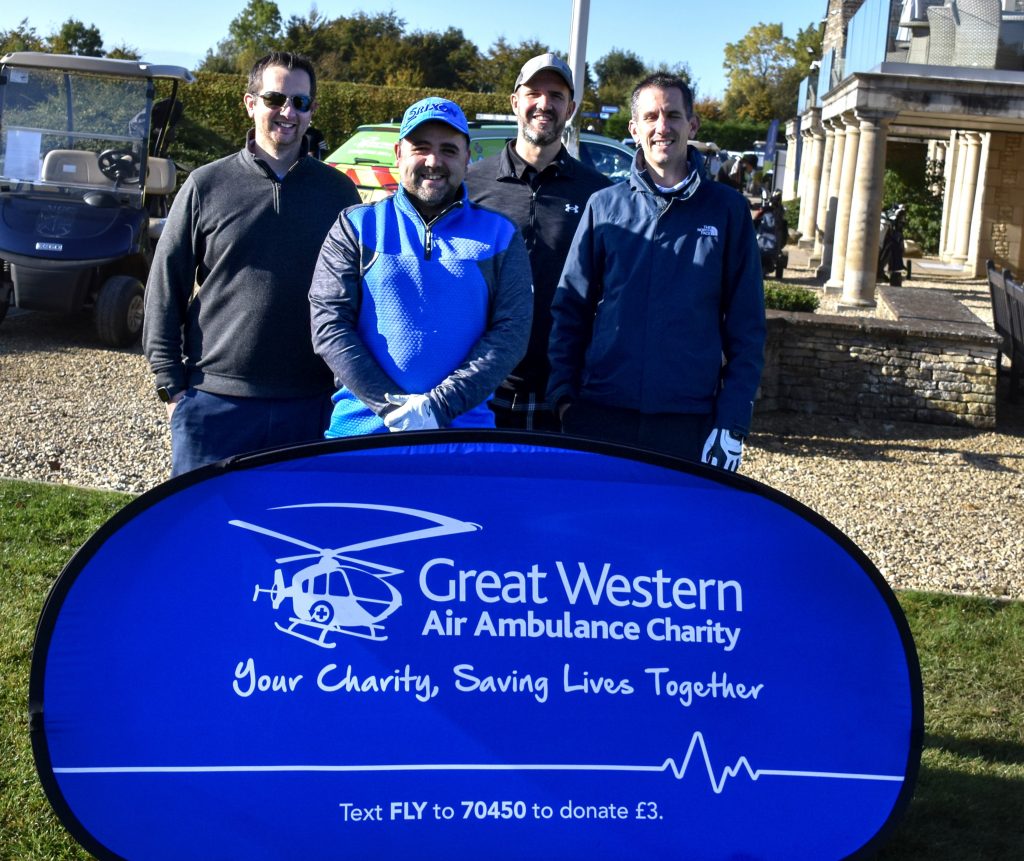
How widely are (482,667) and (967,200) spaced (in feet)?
78.1

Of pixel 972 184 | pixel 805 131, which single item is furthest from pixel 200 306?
pixel 805 131

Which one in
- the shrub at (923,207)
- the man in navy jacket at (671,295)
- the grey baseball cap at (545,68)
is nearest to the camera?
the man in navy jacket at (671,295)

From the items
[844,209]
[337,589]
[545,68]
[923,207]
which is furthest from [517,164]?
[923,207]

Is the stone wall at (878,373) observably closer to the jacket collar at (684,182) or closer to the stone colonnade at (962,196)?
the jacket collar at (684,182)

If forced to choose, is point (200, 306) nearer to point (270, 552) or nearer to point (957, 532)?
point (270, 552)

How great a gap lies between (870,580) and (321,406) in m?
1.67

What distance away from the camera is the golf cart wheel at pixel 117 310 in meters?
10.7

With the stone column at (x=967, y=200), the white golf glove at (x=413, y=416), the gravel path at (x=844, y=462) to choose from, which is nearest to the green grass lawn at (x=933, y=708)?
the gravel path at (x=844, y=462)

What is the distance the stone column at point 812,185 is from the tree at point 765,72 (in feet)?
171

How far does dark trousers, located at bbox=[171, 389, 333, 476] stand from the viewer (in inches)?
141

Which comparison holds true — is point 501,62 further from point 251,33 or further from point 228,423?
point 228,423

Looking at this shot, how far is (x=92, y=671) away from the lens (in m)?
2.66

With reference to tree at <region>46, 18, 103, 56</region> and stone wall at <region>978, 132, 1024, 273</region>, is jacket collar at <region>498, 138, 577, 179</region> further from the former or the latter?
tree at <region>46, 18, 103, 56</region>

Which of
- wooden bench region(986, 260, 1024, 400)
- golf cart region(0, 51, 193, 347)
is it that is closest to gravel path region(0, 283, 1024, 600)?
wooden bench region(986, 260, 1024, 400)
